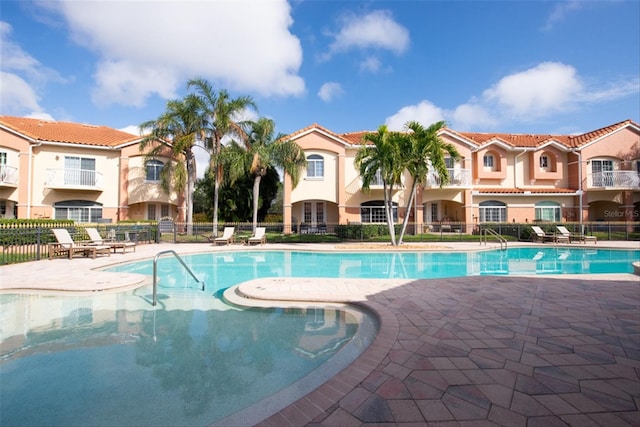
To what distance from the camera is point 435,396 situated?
2.67 meters

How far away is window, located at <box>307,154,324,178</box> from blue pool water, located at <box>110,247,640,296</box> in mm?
9109

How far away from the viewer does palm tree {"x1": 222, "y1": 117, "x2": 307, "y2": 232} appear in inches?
797

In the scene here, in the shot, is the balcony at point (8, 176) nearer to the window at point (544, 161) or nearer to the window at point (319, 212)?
the window at point (319, 212)

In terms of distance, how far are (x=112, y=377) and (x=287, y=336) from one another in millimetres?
2194

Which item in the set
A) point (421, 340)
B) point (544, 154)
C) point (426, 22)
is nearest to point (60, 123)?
point (426, 22)

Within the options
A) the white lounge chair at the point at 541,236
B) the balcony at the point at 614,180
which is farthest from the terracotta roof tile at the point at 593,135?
the white lounge chair at the point at 541,236

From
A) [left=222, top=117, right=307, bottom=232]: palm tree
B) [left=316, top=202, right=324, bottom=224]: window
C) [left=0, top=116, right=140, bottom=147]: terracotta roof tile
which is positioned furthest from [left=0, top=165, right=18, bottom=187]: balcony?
[left=316, top=202, right=324, bottom=224]: window

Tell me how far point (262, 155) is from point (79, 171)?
44.3 feet

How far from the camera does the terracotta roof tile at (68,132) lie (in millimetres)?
21500

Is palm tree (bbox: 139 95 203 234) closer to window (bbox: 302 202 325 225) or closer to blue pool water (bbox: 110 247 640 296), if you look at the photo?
blue pool water (bbox: 110 247 640 296)

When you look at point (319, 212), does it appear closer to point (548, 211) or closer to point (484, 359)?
point (548, 211)

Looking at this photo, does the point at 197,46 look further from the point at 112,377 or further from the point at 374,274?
the point at 112,377

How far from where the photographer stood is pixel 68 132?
22.9m

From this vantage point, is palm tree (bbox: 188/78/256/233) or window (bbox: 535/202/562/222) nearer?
palm tree (bbox: 188/78/256/233)
